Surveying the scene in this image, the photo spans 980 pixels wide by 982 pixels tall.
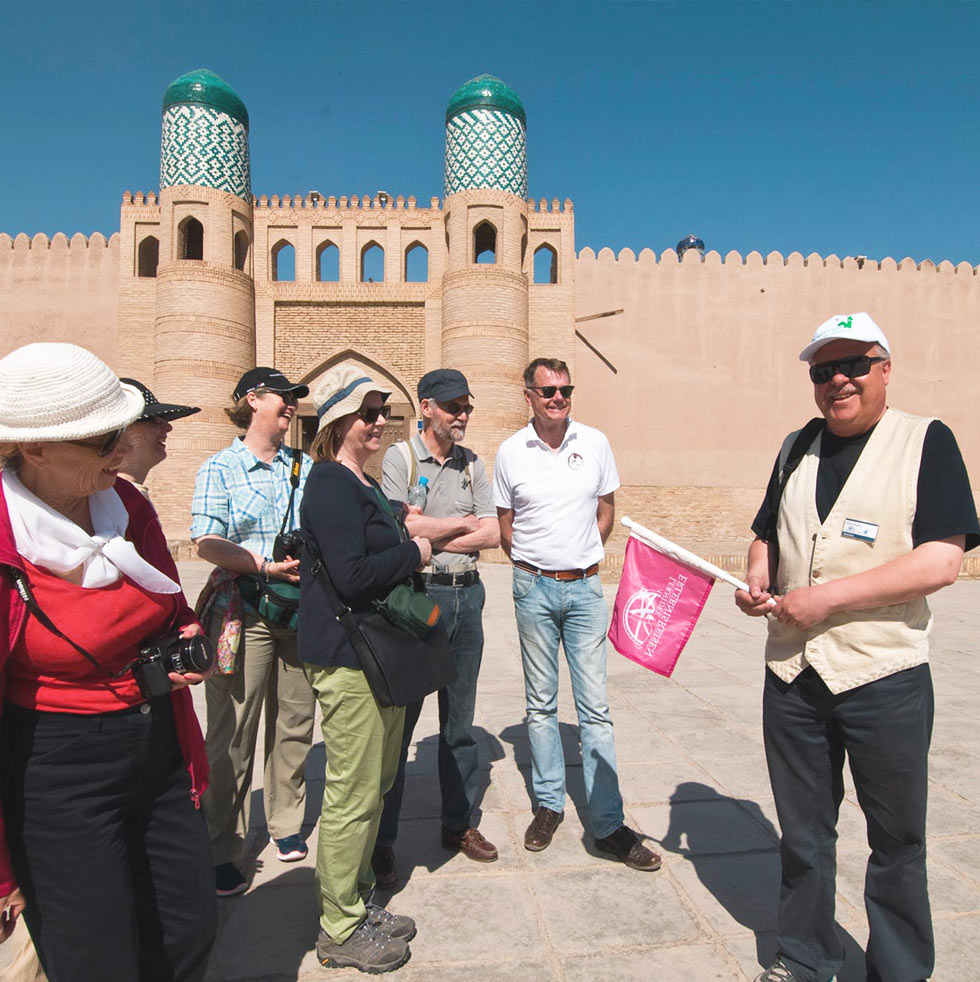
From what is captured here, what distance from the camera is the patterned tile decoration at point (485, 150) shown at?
16453 mm

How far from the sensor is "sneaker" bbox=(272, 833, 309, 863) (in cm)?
270

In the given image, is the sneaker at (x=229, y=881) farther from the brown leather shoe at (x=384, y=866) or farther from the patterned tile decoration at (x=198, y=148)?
the patterned tile decoration at (x=198, y=148)

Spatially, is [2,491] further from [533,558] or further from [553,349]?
[553,349]

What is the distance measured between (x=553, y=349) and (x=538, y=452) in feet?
48.7

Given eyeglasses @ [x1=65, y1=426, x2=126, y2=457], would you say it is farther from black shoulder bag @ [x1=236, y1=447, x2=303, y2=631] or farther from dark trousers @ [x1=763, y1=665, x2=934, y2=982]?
dark trousers @ [x1=763, y1=665, x2=934, y2=982]

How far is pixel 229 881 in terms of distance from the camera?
98.4 inches

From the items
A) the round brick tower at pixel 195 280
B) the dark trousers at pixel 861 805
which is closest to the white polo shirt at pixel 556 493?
the dark trousers at pixel 861 805

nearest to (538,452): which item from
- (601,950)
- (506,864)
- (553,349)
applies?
(506,864)

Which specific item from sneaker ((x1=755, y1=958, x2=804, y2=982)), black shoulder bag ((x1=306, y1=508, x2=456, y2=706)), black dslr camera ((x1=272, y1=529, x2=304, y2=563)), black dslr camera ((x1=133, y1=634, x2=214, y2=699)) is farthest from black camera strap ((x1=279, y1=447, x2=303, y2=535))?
sneaker ((x1=755, y1=958, x2=804, y2=982))

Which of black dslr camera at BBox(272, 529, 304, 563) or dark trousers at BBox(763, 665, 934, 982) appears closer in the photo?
dark trousers at BBox(763, 665, 934, 982)

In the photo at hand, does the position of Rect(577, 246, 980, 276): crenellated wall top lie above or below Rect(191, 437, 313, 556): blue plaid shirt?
above

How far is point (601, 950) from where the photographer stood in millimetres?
2178

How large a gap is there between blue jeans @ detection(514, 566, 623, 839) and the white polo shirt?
0.10 m

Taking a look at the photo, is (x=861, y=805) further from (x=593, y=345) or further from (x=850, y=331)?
(x=593, y=345)
